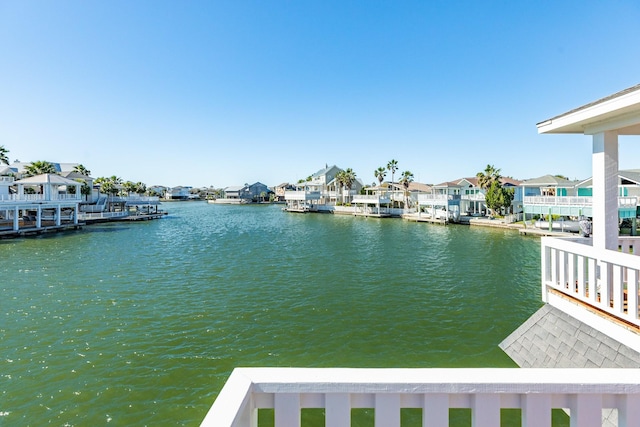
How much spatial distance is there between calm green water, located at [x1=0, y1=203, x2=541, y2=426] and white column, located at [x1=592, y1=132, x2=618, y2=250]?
4378mm

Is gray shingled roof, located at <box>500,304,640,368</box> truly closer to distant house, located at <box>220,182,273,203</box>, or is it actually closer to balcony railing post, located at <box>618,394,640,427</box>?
balcony railing post, located at <box>618,394,640,427</box>

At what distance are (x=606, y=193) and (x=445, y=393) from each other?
4.53 metres

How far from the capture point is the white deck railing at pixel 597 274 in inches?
142

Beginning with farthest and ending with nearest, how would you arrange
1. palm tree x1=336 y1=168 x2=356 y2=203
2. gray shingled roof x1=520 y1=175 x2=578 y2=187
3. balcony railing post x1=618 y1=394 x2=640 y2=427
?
palm tree x1=336 y1=168 x2=356 y2=203
gray shingled roof x1=520 y1=175 x2=578 y2=187
balcony railing post x1=618 y1=394 x2=640 y2=427

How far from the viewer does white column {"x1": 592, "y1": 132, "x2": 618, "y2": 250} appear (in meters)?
4.50

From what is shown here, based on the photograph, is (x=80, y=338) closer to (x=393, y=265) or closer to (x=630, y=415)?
(x=630, y=415)

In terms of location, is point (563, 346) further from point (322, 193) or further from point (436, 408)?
point (322, 193)

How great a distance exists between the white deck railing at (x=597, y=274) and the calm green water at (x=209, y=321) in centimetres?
374

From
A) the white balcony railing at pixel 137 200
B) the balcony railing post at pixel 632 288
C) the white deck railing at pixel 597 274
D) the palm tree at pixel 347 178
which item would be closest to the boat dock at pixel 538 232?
the white deck railing at pixel 597 274

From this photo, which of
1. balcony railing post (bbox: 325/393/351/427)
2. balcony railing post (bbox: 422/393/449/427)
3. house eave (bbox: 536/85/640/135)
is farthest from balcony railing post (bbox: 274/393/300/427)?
house eave (bbox: 536/85/640/135)

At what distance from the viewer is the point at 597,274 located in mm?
4344

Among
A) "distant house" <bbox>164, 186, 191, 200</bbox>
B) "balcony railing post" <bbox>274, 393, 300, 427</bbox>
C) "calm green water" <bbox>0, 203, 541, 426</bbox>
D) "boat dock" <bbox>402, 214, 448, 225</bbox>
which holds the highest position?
"distant house" <bbox>164, 186, 191, 200</bbox>

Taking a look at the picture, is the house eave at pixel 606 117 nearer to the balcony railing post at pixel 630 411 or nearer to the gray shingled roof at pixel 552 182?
the balcony railing post at pixel 630 411

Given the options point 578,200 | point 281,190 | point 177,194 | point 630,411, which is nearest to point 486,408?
point 630,411
